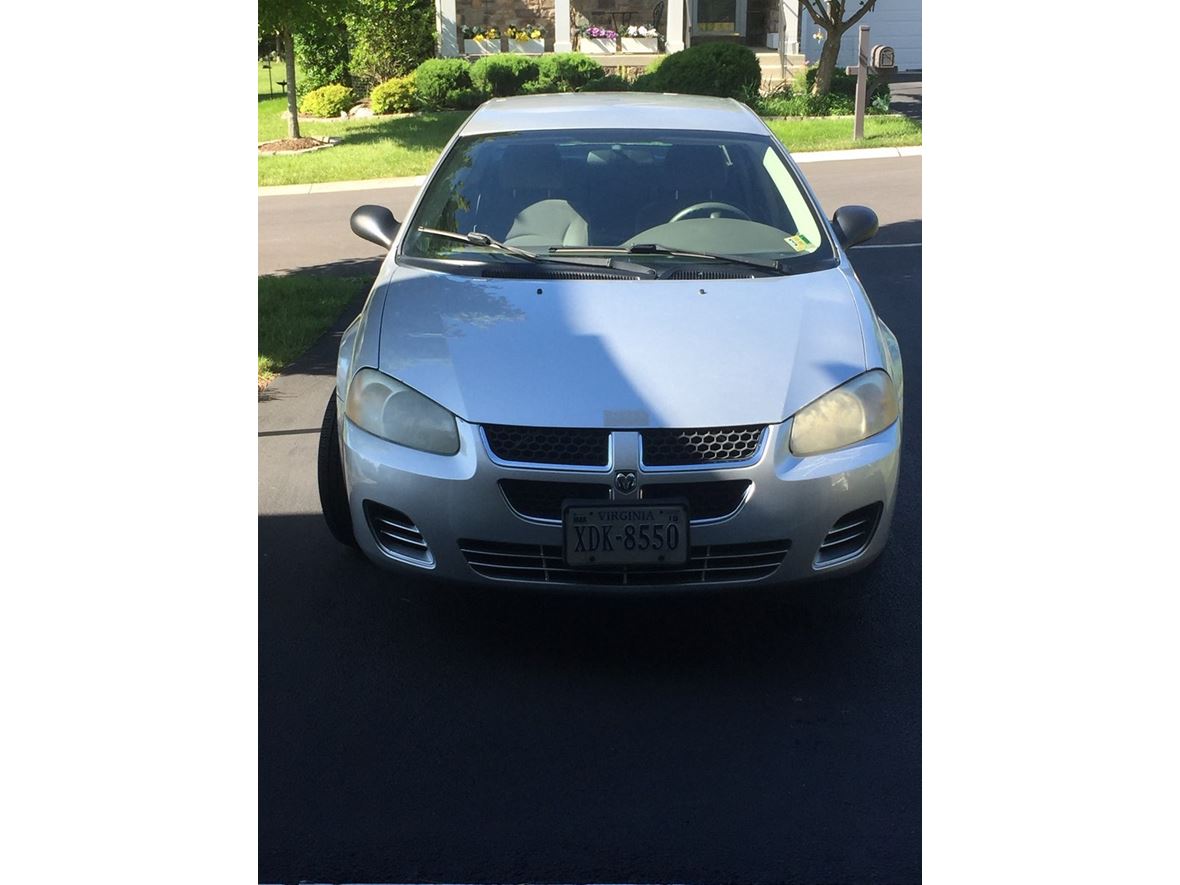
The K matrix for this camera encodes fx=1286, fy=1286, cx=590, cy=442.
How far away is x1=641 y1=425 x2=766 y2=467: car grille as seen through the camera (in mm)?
3744

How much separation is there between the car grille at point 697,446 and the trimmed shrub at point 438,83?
78.2 ft

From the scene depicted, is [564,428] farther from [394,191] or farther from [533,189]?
[394,191]

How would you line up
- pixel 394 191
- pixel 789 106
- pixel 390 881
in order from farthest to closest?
1. pixel 789 106
2. pixel 394 191
3. pixel 390 881

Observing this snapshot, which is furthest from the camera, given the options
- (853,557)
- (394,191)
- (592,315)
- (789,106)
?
(789,106)

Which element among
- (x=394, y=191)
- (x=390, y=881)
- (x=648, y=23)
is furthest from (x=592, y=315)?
(x=648, y=23)

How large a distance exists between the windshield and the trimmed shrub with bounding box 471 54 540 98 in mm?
21953

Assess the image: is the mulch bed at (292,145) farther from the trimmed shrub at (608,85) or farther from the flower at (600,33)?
the flower at (600,33)

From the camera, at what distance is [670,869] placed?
3039mm

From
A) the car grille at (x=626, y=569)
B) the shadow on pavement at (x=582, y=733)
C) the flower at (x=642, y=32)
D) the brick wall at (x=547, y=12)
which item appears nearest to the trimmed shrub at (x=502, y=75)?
the brick wall at (x=547, y=12)

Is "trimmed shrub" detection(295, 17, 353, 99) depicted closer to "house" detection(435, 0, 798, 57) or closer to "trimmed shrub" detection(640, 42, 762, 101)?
"house" detection(435, 0, 798, 57)

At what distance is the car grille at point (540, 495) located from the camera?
3.74m

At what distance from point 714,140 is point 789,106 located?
63.5ft

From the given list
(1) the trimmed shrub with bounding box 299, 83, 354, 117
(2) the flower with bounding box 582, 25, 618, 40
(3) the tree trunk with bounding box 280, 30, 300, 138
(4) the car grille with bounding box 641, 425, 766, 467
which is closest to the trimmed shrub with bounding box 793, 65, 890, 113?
(2) the flower with bounding box 582, 25, 618, 40

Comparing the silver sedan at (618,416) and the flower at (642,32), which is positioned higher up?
the flower at (642,32)
